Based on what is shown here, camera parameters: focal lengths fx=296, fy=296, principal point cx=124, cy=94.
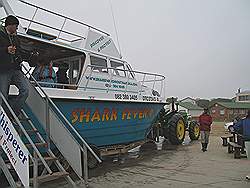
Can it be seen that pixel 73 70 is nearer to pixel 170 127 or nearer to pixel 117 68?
pixel 117 68

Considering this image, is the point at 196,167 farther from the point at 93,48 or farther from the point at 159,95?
the point at 93,48

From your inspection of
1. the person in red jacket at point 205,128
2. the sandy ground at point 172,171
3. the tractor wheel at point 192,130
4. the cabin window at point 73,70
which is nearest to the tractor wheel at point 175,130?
the person in red jacket at point 205,128

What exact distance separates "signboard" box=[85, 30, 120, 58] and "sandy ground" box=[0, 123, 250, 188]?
10.2 feet

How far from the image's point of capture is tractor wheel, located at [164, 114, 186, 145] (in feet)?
36.2

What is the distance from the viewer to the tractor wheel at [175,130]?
11023 mm

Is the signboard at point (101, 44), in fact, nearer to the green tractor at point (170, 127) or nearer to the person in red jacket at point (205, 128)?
the green tractor at point (170, 127)

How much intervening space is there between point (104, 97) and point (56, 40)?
1794 millimetres

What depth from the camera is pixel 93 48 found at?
7824 millimetres

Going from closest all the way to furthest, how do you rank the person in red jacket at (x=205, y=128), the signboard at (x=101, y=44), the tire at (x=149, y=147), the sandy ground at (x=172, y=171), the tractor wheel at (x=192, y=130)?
1. the sandy ground at (x=172, y=171)
2. the signboard at (x=101, y=44)
3. the person in red jacket at (x=205, y=128)
4. the tire at (x=149, y=147)
5. the tractor wheel at (x=192, y=130)

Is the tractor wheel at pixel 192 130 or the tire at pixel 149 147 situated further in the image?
the tractor wheel at pixel 192 130

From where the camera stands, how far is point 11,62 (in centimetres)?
432

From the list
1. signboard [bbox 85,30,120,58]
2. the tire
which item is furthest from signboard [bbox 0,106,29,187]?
the tire

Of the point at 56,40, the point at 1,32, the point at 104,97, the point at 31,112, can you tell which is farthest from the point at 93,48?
the point at 1,32

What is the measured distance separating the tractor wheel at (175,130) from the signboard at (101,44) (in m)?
3.77
